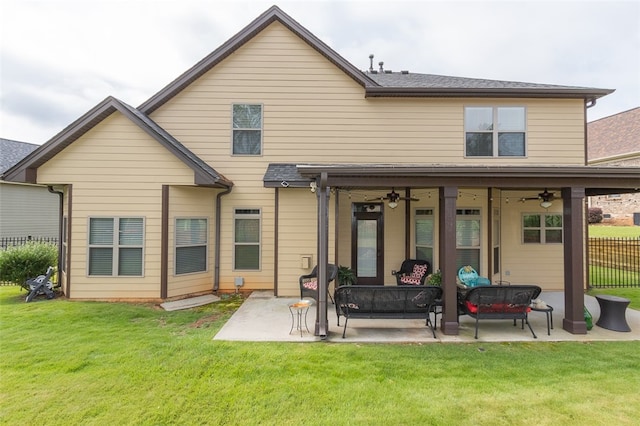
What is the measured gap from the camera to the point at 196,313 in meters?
6.50

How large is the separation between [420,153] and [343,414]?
7557 millimetres

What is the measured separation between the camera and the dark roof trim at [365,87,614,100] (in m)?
8.42

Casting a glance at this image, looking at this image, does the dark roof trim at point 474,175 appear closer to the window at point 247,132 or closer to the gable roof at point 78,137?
the gable roof at point 78,137

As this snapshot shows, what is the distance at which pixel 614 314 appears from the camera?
546 centimetres

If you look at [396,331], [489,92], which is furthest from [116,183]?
[489,92]

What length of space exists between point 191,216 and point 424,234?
660 cm

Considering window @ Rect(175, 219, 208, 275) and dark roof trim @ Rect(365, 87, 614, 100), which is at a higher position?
dark roof trim @ Rect(365, 87, 614, 100)

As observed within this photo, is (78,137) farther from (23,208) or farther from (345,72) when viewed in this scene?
(23,208)

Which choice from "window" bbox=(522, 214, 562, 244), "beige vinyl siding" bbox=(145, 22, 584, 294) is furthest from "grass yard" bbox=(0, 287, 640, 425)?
"beige vinyl siding" bbox=(145, 22, 584, 294)

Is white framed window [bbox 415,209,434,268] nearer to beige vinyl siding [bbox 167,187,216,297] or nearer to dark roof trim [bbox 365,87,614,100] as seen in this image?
dark roof trim [bbox 365,87,614,100]

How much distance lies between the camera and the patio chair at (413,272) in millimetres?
7918

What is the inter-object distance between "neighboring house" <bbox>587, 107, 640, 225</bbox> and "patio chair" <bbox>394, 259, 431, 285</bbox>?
57.8ft

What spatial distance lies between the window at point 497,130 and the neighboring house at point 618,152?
14479 mm

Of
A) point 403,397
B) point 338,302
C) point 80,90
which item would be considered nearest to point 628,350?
point 403,397
